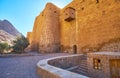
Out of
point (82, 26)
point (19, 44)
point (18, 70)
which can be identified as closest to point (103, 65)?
point (18, 70)

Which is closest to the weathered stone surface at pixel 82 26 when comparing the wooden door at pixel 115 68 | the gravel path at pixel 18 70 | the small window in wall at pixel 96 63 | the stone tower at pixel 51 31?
the stone tower at pixel 51 31

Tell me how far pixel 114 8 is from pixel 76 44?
680cm

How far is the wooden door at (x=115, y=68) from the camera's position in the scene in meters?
5.23

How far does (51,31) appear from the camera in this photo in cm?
1797

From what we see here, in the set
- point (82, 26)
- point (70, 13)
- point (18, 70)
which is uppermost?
point (70, 13)

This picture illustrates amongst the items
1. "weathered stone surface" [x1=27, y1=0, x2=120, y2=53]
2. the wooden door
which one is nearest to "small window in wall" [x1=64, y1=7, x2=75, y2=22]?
"weathered stone surface" [x1=27, y1=0, x2=120, y2=53]

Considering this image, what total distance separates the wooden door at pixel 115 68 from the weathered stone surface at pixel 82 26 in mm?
5084

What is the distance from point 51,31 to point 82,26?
21.0ft

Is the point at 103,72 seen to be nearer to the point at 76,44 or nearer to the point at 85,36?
the point at 85,36

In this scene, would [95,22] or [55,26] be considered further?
[55,26]

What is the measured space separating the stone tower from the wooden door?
1290 centimetres

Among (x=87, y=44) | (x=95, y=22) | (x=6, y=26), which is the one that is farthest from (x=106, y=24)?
(x=6, y=26)

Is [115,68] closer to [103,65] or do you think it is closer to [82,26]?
[103,65]

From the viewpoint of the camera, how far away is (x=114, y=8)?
10.0 m
